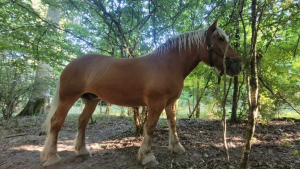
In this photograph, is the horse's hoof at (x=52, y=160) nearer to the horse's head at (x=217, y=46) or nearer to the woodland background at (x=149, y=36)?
the woodland background at (x=149, y=36)

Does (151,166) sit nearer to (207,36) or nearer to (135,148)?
(135,148)

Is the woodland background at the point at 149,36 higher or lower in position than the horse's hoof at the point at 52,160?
higher

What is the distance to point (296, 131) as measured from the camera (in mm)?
4332

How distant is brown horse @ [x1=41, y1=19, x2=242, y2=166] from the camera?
2638 mm

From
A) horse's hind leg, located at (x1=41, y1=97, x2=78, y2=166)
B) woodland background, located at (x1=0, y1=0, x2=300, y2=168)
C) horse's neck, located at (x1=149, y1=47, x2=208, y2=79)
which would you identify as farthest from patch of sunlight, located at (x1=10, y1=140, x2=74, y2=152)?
horse's neck, located at (x1=149, y1=47, x2=208, y2=79)

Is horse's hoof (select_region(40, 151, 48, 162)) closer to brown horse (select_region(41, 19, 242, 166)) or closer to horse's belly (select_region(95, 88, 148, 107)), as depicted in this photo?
brown horse (select_region(41, 19, 242, 166))

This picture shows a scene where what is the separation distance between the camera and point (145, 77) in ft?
8.90

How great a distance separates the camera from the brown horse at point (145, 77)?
2.64m

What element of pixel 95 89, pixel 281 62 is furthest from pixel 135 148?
pixel 281 62

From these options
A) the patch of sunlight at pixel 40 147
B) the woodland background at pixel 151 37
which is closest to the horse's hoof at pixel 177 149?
the woodland background at pixel 151 37

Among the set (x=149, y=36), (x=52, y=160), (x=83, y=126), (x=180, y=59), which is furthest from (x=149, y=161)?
(x=149, y=36)

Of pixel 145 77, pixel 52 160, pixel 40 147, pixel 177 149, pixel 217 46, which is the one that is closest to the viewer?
pixel 217 46

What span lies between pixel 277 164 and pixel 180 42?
8.13 ft

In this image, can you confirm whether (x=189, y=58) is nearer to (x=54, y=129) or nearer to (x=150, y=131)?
(x=150, y=131)
